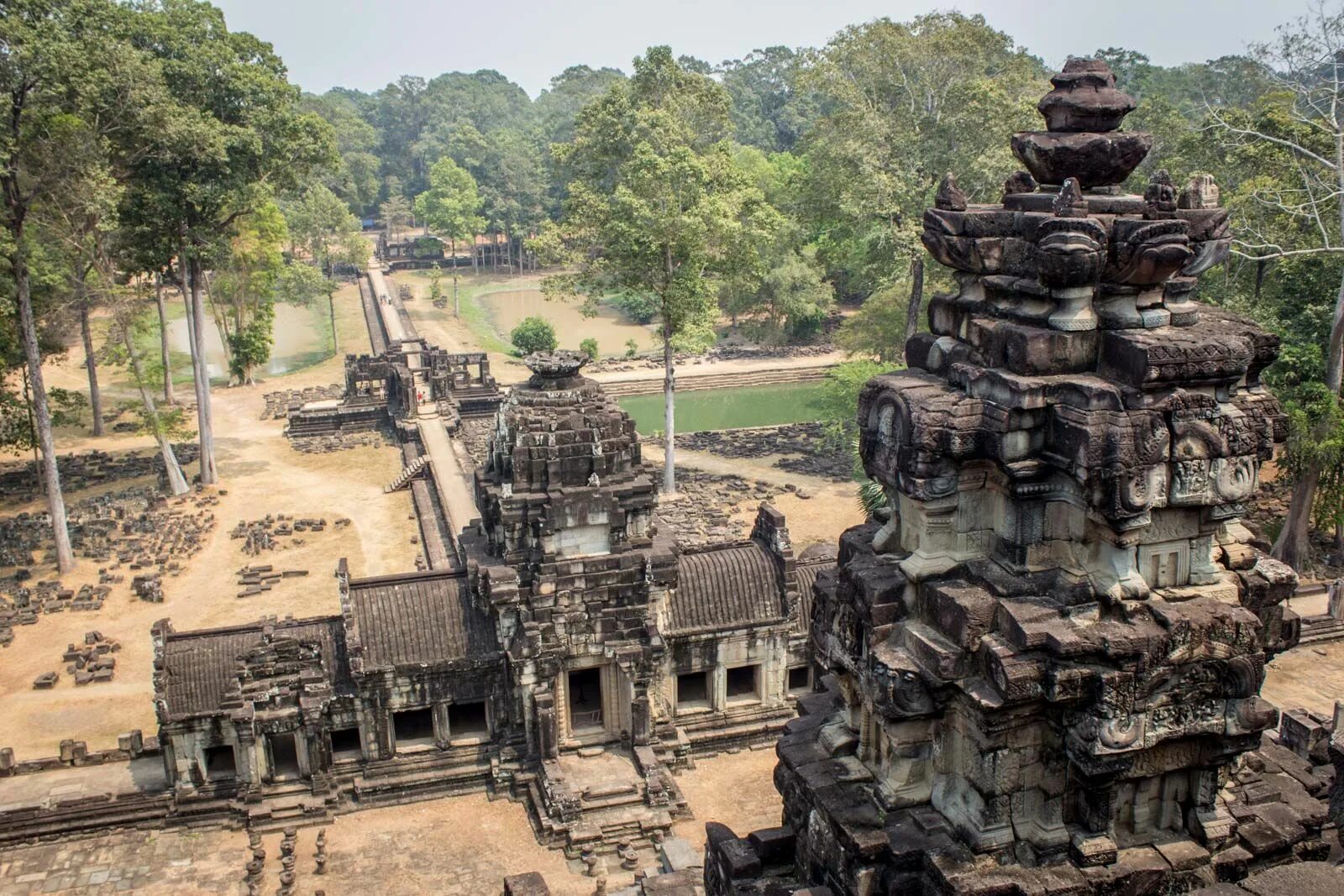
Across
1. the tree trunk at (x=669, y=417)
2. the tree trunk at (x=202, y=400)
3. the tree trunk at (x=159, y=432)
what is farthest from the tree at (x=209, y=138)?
the tree trunk at (x=669, y=417)

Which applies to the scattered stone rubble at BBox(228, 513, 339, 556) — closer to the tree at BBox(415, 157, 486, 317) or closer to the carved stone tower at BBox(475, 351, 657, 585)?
the carved stone tower at BBox(475, 351, 657, 585)

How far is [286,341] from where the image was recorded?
76.1 m

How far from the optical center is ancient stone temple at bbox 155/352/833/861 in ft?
63.3

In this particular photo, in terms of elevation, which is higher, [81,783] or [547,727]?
[547,727]

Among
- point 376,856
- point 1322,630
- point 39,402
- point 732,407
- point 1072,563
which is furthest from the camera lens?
point 732,407

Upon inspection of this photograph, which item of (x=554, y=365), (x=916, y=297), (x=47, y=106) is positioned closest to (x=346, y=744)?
(x=554, y=365)

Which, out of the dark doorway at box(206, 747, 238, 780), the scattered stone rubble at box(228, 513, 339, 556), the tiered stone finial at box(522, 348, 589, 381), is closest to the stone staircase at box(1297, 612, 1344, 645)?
the tiered stone finial at box(522, 348, 589, 381)

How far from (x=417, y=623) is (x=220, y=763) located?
4.35 metres

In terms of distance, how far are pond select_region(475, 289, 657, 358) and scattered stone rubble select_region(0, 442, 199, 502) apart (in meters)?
28.8

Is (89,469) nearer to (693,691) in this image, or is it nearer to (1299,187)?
(693,691)

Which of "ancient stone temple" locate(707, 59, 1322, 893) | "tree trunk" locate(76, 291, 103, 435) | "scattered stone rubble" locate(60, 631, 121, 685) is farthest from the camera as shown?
"tree trunk" locate(76, 291, 103, 435)

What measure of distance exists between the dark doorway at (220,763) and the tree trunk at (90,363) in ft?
64.1

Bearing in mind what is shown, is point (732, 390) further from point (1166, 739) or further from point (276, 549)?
point (1166, 739)

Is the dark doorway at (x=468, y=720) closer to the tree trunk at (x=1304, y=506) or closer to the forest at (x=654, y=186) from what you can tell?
the forest at (x=654, y=186)
